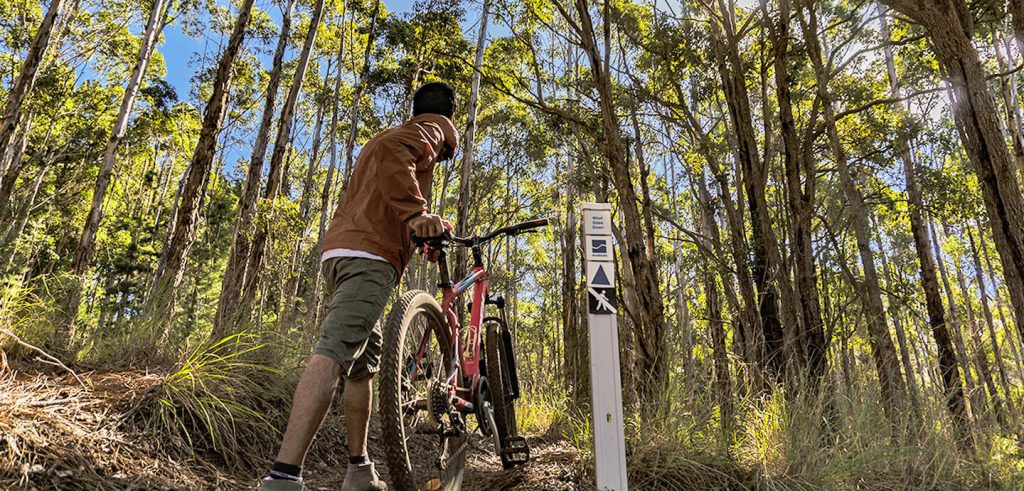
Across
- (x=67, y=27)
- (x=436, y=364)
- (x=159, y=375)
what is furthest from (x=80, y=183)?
(x=436, y=364)

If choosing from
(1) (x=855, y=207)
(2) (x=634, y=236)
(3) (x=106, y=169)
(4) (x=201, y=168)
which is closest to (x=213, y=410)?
(2) (x=634, y=236)

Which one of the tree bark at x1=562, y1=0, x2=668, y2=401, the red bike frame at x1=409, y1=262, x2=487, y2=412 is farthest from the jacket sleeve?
the tree bark at x1=562, y1=0, x2=668, y2=401

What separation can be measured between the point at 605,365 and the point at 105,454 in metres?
2.04

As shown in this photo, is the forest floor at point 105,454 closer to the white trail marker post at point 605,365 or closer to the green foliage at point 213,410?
the green foliage at point 213,410

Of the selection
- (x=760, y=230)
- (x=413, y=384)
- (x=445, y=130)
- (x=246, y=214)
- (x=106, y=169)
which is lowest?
(x=413, y=384)

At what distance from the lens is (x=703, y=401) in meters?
2.87

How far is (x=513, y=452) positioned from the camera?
2633 mm

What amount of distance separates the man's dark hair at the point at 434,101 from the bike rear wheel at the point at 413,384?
33.5 inches

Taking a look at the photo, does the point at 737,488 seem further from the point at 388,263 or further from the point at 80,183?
the point at 80,183

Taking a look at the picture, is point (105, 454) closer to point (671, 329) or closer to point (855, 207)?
point (671, 329)

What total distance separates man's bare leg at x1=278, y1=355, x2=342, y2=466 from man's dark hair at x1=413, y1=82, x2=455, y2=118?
4.17 ft

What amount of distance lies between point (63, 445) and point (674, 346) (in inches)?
116

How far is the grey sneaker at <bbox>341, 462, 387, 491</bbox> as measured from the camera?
76.0 inches

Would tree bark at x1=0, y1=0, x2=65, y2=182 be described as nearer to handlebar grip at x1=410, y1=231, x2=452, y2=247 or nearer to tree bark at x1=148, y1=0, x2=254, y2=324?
tree bark at x1=148, y1=0, x2=254, y2=324
